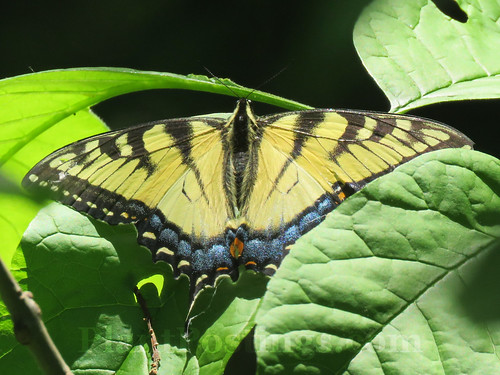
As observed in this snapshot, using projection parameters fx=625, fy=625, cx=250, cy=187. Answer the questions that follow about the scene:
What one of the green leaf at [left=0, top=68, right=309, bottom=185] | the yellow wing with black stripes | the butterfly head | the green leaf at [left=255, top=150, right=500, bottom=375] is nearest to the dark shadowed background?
the yellow wing with black stripes

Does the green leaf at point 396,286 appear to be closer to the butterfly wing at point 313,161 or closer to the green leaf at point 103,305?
the green leaf at point 103,305

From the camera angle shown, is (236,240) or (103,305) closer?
(103,305)

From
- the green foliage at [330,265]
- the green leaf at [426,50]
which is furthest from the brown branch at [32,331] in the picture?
the green leaf at [426,50]

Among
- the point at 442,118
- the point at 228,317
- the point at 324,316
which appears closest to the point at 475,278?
the point at 324,316

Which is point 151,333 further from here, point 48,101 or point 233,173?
point 233,173

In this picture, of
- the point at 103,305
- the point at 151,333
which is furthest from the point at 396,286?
the point at 103,305
